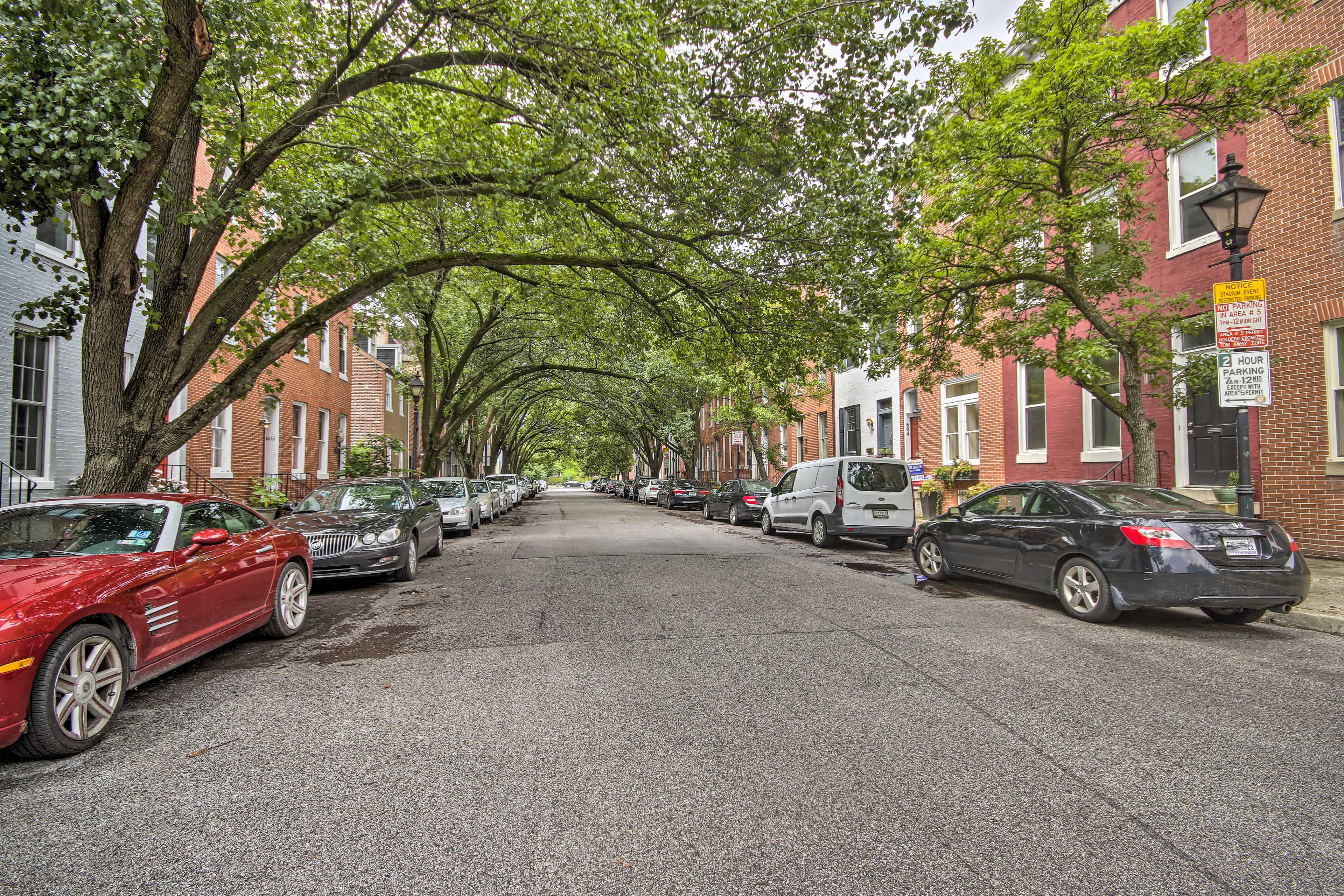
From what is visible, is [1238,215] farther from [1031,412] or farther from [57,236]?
[57,236]

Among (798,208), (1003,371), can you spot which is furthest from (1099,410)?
(798,208)

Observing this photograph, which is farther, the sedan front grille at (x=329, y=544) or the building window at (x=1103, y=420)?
the building window at (x=1103, y=420)

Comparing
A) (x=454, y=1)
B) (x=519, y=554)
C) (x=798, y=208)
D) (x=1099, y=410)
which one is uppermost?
(x=454, y=1)

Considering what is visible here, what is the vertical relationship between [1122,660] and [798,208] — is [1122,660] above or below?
below

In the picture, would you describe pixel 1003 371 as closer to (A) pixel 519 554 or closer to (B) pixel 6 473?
(A) pixel 519 554

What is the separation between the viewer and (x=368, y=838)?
8.53 feet

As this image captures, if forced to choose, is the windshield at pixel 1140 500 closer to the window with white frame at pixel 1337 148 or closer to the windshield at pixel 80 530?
the window with white frame at pixel 1337 148

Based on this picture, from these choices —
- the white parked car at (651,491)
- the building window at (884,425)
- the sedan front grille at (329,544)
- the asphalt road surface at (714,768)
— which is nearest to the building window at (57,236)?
the sedan front grille at (329,544)

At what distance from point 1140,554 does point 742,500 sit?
15285 millimetres

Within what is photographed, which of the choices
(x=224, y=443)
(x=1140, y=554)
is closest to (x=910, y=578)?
(x=1140, y=554)

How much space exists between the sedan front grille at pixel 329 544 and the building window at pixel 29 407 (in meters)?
5.92

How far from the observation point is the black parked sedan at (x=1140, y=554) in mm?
5781

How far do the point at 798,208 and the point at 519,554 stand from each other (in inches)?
307

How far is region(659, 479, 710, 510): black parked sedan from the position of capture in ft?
99.2
